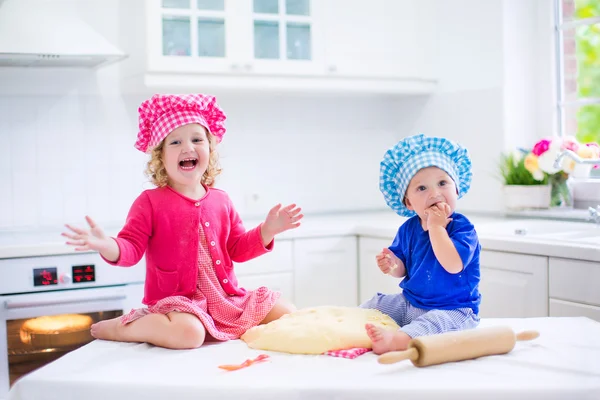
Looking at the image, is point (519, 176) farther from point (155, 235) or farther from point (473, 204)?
point (155, 235)

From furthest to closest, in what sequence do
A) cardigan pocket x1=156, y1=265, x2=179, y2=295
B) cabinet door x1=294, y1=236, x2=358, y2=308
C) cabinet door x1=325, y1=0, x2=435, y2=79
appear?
1. cabinet door x1=325, y1=0, x2=435, y2=79
2. cabinet door x1=294, y1=236, x2=358, y2=308
3. cardigan pocket x1=156, y1=265, x2=179, y2=295

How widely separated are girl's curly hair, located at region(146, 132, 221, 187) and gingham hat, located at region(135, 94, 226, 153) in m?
0.02

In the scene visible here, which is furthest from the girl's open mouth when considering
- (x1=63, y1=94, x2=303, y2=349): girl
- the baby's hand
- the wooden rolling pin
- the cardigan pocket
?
the wooden rolling pin

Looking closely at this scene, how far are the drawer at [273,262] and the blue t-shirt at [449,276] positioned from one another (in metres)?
1.24

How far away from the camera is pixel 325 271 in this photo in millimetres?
3242

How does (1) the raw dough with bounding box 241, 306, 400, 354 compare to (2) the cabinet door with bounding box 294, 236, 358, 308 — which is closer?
(1) the raw dough with bounding box 241, 306, 400, 354

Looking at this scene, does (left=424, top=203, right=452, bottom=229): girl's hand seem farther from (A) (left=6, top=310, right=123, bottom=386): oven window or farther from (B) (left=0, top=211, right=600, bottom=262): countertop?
(A) (left=6, top=310, right=123, bottom=386): oven window

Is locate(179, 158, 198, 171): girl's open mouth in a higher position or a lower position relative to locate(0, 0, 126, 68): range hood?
lower

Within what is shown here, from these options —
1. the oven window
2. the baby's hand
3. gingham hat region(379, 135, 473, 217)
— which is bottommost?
the oven window

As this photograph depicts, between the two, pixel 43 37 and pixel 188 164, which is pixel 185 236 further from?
pixel 43 37

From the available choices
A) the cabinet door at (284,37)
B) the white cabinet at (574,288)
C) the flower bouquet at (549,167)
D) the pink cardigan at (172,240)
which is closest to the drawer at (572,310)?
the white cabinet at (574,288)

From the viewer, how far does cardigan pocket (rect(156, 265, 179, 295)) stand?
189 cm

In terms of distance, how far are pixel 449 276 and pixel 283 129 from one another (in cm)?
206

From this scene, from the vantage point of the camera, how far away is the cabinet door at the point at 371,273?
3.12m
